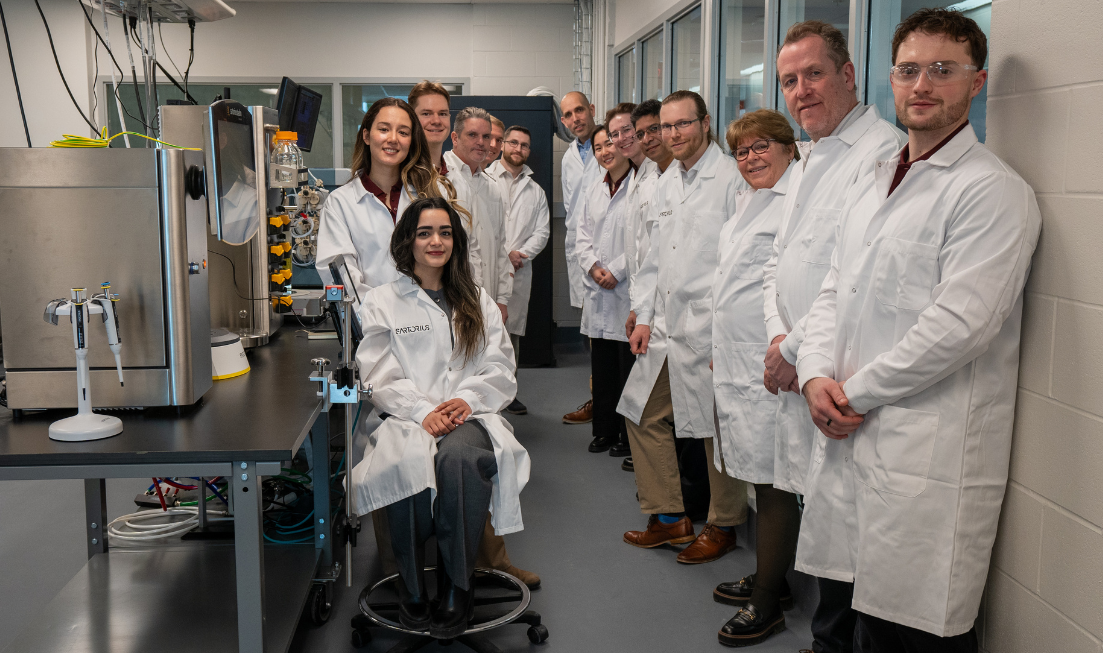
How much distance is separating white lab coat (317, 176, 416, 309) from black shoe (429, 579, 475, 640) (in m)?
0.96

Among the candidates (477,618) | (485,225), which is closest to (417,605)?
(477,618)

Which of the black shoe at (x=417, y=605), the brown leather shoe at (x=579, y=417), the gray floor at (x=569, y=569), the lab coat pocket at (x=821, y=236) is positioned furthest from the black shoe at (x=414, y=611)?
the brown leather shoe at (x=579, y=417)

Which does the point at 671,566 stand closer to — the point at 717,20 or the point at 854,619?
the point at 854,619

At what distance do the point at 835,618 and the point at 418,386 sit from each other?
1172 mm

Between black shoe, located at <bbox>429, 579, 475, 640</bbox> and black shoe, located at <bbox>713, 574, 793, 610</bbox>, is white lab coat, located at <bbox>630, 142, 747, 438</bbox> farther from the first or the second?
black shoe, located at <bbox>429, 579, 475, 640</bbox>

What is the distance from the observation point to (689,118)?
2.65 metres

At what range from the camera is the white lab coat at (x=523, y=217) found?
16.3 ft

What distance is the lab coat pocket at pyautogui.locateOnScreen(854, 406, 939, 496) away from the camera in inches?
54.9

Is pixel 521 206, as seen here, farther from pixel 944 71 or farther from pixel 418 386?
pixel 944 71

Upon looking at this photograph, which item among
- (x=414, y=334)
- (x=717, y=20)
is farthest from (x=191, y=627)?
(x=717, y=20)

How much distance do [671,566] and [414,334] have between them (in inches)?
44.0

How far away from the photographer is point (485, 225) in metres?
3.76

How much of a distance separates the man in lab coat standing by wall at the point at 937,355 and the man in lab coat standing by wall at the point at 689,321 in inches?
42.8

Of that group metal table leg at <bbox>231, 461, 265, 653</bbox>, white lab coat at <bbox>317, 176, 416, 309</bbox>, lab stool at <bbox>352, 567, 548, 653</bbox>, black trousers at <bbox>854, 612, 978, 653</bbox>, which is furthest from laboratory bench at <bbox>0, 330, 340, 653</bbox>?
black trousers at <bbox>854, 612, 978, 653</bbox>
